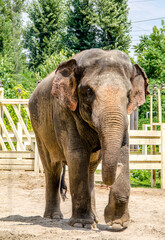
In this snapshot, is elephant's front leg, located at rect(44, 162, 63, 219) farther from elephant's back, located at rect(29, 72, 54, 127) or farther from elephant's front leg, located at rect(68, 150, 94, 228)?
elephant's front leg, located at rect(68, 150, 94, 228)

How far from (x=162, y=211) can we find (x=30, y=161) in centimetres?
462

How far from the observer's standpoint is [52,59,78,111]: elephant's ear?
13.1 ft

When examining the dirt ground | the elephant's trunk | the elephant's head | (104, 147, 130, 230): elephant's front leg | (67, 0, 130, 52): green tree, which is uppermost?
(67, 0, 130, 52): green tree

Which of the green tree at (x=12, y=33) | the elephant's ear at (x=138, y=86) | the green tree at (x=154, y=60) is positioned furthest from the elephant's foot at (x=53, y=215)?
the green tree at (x=154, y=60)

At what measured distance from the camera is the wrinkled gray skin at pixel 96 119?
131 inches

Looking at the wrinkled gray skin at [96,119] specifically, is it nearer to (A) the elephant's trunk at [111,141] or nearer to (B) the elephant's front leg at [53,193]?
Result: (A) the elephant's trunk at [111,141]

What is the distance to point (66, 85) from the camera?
160 inches

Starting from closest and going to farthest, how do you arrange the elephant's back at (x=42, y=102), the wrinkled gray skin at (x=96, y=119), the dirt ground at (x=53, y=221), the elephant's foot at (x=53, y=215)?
the dirt ground at (x=53, y=221), the wrinkled gray skin at (x=96, y=119), the elephant's back at (x=42, y=102), the elephant's foot at (x=53, y=215)

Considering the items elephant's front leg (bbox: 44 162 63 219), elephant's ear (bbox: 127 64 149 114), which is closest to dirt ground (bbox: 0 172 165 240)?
elephant's front leg (bbox: 44 162 63 219)

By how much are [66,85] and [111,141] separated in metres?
1.05

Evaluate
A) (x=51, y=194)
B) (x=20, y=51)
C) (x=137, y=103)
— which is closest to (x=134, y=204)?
(x=51, y=194)

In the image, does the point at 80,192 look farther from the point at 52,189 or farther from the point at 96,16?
the point at 96,16

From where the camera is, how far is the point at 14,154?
32.9 ft

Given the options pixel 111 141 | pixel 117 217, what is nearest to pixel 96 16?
pixel 111 141
